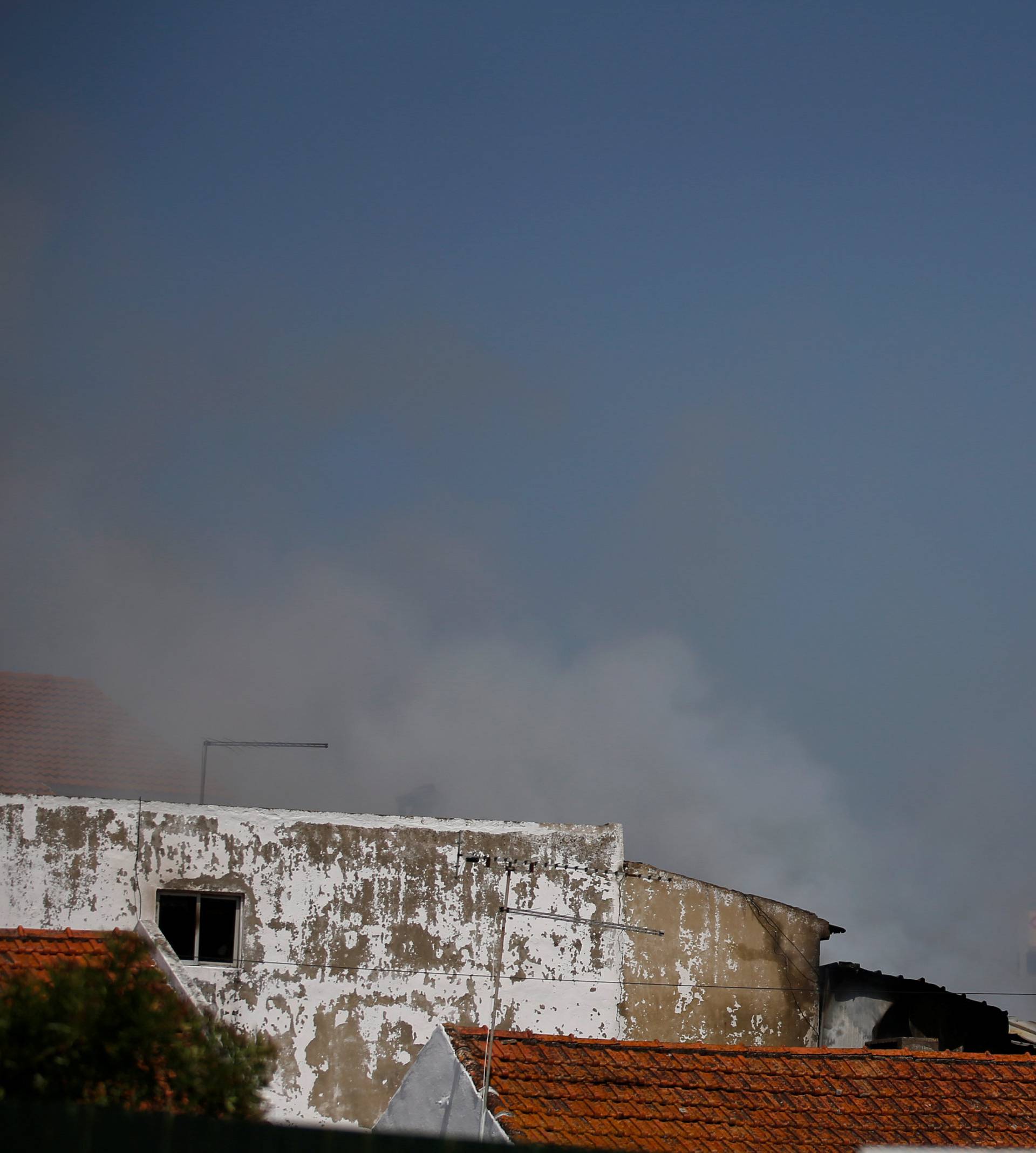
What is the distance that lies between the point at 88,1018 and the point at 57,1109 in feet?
2.12

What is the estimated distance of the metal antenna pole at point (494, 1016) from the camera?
13602 mm

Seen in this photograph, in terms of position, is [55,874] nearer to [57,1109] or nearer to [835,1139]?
[835,1139]

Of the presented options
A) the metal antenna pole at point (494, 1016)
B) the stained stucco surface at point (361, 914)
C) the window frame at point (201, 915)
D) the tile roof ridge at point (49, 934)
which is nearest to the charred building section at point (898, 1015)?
the stained stucco surface at point (361, 914)

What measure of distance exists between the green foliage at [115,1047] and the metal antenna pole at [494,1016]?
5149mm

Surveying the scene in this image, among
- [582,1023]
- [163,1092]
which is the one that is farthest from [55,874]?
[163,1092]

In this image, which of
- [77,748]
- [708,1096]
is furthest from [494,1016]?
[77,748]

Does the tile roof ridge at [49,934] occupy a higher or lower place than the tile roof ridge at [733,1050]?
higher

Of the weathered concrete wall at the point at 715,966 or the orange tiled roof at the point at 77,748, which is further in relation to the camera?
the orange tiled roof at the point at 77,748

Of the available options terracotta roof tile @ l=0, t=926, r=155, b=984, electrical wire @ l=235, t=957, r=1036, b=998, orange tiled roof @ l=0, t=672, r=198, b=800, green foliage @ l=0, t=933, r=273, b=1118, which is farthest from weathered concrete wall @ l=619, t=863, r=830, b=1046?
green foliage @ l=0, t=933, r=273, b=1118

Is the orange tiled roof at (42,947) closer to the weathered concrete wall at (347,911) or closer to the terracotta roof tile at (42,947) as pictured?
the terracotta roof tile at (42,947)

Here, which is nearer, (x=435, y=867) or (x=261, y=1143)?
(x=261, y=1143)

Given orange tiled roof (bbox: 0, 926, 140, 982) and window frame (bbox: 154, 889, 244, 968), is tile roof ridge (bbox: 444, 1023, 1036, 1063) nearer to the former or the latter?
orange tiled roof (bbox: 0, 926, 140, 982)

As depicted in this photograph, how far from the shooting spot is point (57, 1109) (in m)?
7.76

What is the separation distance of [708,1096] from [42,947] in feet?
24.2
